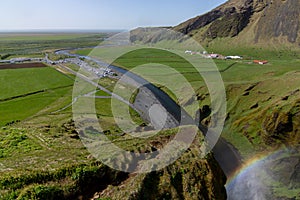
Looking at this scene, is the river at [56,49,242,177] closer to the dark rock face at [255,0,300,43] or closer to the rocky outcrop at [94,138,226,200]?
the rocky outcrop at [94,138,226,200]

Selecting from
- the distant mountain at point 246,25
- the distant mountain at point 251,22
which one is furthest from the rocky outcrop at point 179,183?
the distant mountain at point 251,22

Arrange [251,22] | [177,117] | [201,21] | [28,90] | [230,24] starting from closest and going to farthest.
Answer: [177,117] < [28,90] < [251,22] < [230,24] < [201,21]

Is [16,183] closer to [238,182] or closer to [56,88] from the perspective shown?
[238,182]

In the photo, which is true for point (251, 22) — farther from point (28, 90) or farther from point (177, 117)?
point (28, 90)

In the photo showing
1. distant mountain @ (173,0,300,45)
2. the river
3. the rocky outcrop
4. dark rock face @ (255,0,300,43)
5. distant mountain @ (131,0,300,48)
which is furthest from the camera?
distant mountain @ (131,0,300,48)

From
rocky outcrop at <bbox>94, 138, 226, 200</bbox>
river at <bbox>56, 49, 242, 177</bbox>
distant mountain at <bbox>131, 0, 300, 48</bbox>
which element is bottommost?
river at <bbox>56, 49, 242, 177</bbox>

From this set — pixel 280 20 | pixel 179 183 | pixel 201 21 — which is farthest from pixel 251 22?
pixel 179 183

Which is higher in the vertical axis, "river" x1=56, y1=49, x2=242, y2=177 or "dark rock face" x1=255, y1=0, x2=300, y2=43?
"dark rock face" x1=255, y1=0, x2=300, y2=43

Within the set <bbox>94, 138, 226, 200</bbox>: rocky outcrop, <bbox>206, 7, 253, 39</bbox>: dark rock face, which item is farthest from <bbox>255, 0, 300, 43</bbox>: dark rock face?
<bbox>94, 138, 226, 200</bbox>: rocky outcrop

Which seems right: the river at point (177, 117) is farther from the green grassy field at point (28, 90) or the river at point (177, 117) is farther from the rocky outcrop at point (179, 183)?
the rocky outcrop at point (179, 183)
